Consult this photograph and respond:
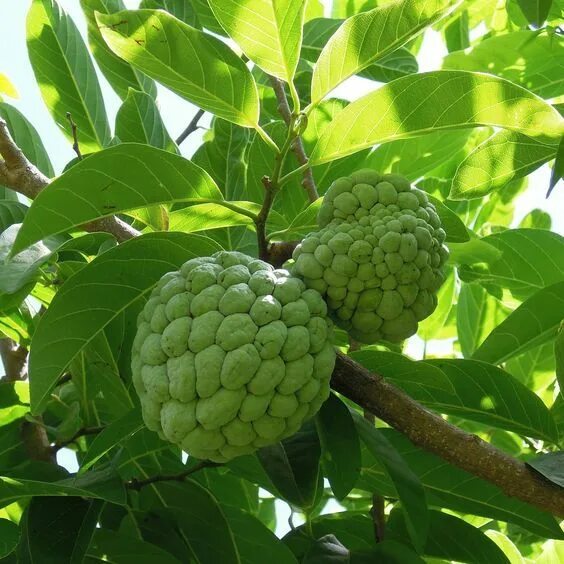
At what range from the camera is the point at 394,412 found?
163cm

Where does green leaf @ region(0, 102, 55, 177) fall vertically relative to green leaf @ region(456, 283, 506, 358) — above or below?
above

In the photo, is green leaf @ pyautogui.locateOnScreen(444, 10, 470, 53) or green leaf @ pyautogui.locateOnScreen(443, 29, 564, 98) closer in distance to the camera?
green leaf @ pyautogui.locateOnScreen(443, 29, 564, 98)

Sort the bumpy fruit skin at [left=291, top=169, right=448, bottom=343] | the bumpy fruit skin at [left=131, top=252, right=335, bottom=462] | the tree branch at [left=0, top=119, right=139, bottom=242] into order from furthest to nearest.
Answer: the tree branch at [left=0, top=119, right=139, bottom=242], the bumpy fruit skin at [left=291, top=169, right=448, bottom=343], the bumpy fruit skin at [left=131, top=252, right=335, bottom=462]

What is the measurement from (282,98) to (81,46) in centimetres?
69

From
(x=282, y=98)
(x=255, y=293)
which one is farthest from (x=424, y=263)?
(x=282, y=98)

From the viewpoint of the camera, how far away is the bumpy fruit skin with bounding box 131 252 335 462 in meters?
1.45

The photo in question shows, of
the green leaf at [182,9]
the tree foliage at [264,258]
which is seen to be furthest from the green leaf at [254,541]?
the green leaf at [182,9]

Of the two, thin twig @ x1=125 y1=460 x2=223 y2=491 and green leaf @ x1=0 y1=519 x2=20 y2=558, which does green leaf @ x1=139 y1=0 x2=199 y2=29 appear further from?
green leaf @ x1=0 y1=519 x2=20 y2=558

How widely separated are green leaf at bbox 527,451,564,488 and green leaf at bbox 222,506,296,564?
680 mm

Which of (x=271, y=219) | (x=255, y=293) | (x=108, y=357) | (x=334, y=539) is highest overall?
(x=255, y=293)

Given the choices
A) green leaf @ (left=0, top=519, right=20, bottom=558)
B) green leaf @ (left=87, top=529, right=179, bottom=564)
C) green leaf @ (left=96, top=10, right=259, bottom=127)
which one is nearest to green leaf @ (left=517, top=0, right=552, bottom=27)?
green leaf @ (left=96, top=10, right=259, bottom=127)

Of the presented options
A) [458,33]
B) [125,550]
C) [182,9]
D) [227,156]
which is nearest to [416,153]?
[227,156]

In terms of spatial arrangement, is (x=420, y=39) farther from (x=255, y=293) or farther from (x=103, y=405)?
(x=255, y=293)

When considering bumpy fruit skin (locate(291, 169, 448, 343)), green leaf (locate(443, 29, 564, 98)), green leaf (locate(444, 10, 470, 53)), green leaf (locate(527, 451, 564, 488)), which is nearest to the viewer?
green leaf (locate(527, 451, 564, 488))
